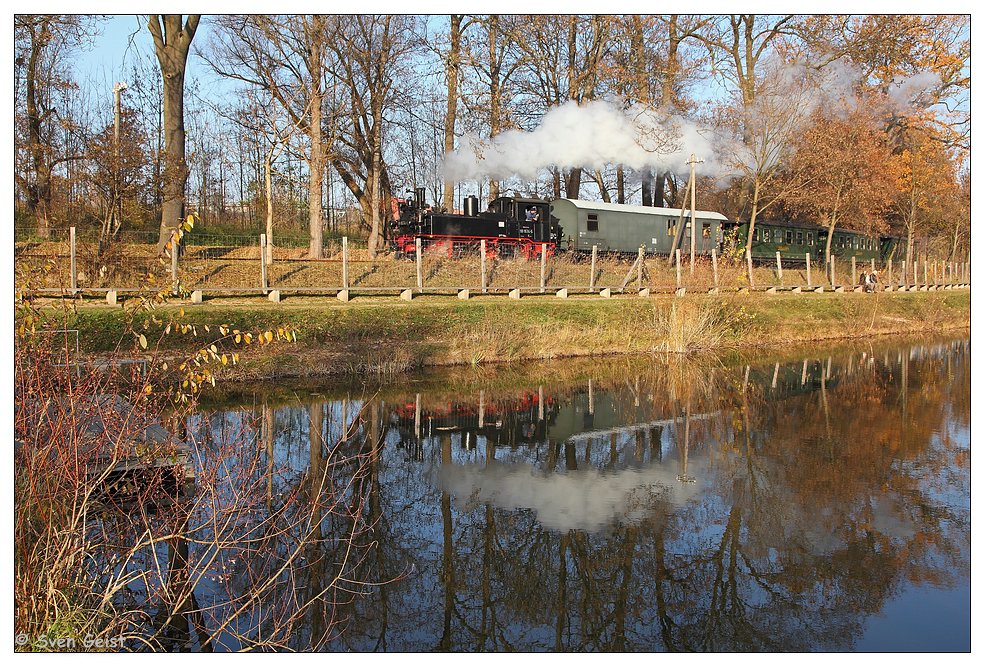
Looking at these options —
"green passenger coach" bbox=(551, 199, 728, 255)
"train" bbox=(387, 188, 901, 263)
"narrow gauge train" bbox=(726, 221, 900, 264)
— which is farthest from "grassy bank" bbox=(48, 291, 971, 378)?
"narrow gauge train" bbox=(726, 221, 900, 264)

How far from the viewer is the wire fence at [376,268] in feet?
54.9

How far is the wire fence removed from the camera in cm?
1673

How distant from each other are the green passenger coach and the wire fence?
846 mm

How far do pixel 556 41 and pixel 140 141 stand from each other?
14.6 meters

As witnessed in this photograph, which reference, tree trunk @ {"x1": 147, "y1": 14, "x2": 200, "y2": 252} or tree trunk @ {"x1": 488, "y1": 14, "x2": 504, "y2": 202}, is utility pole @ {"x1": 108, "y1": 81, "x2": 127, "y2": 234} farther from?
tree trunk @ {"x1": 488, "y1": 14, "x2": 504, "y2": 202}

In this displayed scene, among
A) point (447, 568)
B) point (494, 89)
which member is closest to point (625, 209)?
point (494, 89)

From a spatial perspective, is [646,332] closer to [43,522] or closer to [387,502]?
[387,502]

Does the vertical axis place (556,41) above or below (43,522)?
above

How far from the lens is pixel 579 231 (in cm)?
2697

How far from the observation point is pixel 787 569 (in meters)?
6.03

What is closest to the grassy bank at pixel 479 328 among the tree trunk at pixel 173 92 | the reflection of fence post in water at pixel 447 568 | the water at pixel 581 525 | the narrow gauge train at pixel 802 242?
the water at pixel 581 525

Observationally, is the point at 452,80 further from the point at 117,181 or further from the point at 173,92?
the point at 117,181

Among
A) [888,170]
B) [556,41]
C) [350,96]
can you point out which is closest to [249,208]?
[350,96]

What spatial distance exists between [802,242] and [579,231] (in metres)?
12.2
